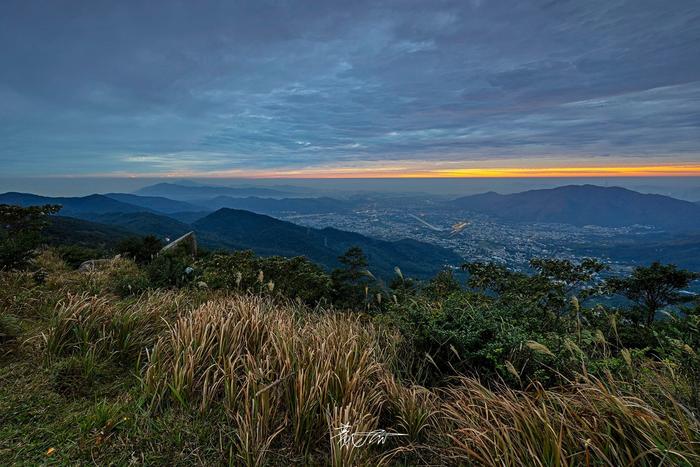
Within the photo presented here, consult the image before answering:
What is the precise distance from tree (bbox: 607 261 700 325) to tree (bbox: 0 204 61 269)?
48.3ft

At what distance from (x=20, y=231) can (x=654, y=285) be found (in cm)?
1838

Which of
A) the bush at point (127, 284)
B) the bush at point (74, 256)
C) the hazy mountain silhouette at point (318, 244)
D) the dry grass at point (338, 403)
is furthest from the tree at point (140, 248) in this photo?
the hazy mountain silhouette at point (318, 244)

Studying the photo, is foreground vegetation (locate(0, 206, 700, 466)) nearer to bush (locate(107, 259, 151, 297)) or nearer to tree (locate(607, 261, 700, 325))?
bush (locate(107, 259, 151, 297))

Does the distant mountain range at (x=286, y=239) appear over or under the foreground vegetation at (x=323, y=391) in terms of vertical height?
under

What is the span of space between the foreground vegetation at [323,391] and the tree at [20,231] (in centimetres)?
116

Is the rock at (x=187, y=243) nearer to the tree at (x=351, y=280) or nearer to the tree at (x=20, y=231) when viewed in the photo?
the tree at (x=20, y=231)

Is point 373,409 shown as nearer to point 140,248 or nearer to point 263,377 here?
point 263,377

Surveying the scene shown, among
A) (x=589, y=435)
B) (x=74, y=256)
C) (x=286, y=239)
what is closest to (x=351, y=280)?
(x=589, y=435)

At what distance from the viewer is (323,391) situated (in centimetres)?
274

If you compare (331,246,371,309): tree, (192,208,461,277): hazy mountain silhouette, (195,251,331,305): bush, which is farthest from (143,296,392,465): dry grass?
(192,208,461,277): hazy mountain silhouette

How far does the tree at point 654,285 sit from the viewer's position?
10.2m

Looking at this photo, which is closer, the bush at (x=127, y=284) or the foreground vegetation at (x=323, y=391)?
the foreground vegetation at (x=323, y=391)

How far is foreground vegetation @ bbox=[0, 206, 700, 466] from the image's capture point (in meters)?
2.21

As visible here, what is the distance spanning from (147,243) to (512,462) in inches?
526
